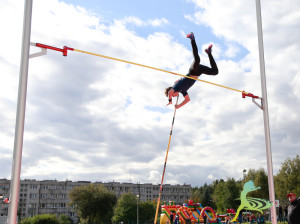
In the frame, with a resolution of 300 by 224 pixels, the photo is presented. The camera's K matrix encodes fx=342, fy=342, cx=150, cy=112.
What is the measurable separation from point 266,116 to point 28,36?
523 centimetres

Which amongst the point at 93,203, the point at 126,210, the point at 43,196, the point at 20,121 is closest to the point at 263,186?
the point at 126,210

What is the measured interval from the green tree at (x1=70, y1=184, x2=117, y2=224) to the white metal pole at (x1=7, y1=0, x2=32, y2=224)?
1466 inches

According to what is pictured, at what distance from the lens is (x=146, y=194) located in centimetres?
7606

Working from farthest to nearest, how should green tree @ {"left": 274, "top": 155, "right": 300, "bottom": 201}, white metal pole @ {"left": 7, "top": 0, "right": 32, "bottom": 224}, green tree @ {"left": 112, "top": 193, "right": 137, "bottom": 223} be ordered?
green tree @ {"left": 112, "top": 193, "right": 137, "bottom": 223} < green tree @ {"left": 274, "top": 155, "right": 300, "bottom": 201} < white metal pole @ {"left": 7, "top": 0, "right": 32, "bottom": 224}

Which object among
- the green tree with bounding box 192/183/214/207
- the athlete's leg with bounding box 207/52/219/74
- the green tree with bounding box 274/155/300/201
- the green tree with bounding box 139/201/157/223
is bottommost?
the green tree with bounding box 139/201/157/223

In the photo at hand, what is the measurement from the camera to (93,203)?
40656mm

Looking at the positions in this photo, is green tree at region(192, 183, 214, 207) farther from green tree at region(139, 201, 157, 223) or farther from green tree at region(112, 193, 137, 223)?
green tree at region(112, 193, 137, 223)

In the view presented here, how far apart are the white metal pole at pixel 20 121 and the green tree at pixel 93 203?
3723 cm

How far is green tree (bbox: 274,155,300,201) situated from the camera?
26375 millimetres

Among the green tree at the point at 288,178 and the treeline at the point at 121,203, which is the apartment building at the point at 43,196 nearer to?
the treeline at the point at 121,203

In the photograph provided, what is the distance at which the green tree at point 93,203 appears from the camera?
40.3 m

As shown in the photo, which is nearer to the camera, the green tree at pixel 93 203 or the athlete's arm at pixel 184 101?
the athlete's arm at pixel 184 101

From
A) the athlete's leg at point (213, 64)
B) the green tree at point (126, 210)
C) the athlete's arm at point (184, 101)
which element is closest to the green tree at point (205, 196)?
the green tree at point (126, 210)

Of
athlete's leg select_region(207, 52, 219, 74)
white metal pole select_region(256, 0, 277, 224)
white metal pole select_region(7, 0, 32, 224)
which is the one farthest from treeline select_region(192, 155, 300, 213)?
white metal pole select_region(7, 0, 32, 224)
